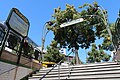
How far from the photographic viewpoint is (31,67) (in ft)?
31.0

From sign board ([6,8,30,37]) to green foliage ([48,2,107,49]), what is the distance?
46.7 feet

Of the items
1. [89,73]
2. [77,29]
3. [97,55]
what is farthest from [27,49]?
[97,55]

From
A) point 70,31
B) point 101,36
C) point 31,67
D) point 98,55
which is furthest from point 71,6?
point 31,67

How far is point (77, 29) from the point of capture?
22641 mm

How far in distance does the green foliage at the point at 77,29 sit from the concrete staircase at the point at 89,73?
14029 millimetres

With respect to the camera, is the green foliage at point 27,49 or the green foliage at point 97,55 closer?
the green foliage at point 27,49

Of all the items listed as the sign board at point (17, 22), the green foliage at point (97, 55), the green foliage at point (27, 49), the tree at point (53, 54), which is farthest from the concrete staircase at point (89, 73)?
the green foliage at point (97, 55)

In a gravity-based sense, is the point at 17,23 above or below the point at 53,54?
below

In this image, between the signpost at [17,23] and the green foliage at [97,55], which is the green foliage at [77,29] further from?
the signpost at [17,23]

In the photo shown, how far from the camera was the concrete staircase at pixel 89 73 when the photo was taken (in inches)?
265

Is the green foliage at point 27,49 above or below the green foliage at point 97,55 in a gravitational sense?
below

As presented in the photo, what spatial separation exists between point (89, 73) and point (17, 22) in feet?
11.3

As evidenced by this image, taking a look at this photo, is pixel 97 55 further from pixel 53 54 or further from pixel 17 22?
pixel 17 22

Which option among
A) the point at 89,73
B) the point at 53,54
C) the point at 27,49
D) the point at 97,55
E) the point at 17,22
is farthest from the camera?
the point at 97,55
